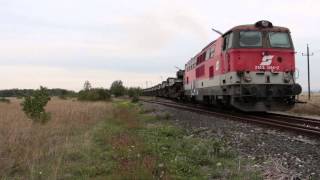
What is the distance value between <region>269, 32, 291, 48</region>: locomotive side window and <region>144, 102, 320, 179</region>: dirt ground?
5.42 metres

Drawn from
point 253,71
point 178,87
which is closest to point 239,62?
point 253,71

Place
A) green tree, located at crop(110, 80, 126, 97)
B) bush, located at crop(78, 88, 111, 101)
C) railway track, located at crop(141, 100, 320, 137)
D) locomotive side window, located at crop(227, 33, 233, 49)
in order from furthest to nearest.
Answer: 1. green tree, located at crop(110, 80, 126, 97)
2. bush, located at crop(78, 88, 111, 101)
3. locomotive side window, located at crop(227, 33, 233, 49)
4. railway track, located at crop(141, 100, 320, 137)

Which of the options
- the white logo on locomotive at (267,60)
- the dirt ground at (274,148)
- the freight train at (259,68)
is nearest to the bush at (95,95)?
the freight train at (259,68)

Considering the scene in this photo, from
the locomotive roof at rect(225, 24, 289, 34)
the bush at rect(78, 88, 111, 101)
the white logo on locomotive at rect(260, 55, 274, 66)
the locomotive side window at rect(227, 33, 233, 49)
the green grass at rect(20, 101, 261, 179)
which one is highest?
the locomotive roof at rect(225, 24, 289, 34)

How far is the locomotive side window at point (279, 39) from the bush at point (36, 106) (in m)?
9.87

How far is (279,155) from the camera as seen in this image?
945 centimetres

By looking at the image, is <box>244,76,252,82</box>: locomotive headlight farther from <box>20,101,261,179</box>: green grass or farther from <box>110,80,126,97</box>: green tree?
<box>110,80,126,97</box>: green tree

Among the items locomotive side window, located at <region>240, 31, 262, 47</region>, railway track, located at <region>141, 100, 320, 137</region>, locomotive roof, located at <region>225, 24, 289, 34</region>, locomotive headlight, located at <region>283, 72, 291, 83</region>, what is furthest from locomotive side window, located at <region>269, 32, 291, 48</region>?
railway track, located at <region>141, 100, 320, 137</region>

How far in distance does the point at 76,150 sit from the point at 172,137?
3244 mm

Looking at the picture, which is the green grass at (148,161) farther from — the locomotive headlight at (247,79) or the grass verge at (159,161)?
the locomotive headlight at (247,79)

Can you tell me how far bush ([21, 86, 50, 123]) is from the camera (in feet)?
66.7

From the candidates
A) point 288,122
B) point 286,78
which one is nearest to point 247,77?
point 286,78

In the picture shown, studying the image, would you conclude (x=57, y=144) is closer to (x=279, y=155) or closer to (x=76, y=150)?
(x=76, y=150)

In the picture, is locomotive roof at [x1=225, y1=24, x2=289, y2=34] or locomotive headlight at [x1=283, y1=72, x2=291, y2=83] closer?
locomotive headlight at [x1=283, y1=72, x2=291, y2=83]
